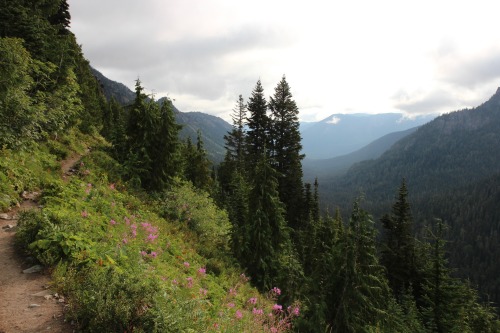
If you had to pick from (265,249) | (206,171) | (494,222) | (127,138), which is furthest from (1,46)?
(494,222)

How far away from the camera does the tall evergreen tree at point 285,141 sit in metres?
29.1

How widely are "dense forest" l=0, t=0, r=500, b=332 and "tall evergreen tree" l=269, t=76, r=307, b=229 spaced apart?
801 centimetres

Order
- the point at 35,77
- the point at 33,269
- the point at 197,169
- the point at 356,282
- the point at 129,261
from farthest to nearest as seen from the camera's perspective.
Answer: the point at 197,169 < the point at 35,77 < the point at 356,282 < the point at 129,261 < the point at 33,269

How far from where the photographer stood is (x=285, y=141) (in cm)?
2917

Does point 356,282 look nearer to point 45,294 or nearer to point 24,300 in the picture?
point 45,294

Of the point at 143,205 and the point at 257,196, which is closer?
the point at 143,205

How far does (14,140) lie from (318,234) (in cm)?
2028

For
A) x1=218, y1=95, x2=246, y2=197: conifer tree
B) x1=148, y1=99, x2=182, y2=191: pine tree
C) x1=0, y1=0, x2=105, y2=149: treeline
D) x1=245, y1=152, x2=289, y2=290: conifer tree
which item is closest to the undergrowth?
x1=245, y1=152, x2=289, y2=290: conifer tree

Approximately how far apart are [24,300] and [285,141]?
997 inches

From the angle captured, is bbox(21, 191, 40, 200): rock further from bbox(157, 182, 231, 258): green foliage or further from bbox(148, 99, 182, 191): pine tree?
bbox(148, 99, 182, 191): pine tree

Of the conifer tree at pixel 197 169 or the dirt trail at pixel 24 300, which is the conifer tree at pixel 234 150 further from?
the dirt trail at pixel 24 300

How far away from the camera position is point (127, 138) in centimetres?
1980

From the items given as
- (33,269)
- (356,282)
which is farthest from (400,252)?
(33,269)

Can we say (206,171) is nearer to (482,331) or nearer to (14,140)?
(14,140)
